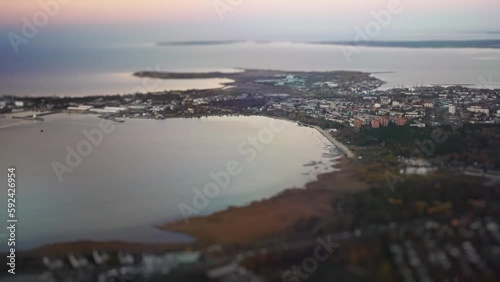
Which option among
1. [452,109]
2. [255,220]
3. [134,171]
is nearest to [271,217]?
[255,220]

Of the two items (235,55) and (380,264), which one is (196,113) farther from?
(380,264)

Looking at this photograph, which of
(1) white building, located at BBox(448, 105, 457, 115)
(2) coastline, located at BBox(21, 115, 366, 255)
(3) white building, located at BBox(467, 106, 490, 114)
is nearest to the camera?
(2) coastline, located at BBox(21, 115, 366, 255)

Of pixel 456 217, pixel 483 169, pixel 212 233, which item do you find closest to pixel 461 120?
pixel 483 169

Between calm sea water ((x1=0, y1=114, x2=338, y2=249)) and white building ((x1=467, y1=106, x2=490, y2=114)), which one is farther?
white building ((x1=467, y1=106, x2=490, y2=114))

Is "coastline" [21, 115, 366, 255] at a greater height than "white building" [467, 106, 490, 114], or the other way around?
"white building" [467, 106, 490, 114]

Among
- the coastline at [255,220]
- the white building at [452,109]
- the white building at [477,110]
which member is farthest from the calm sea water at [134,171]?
the white building at [477,110]

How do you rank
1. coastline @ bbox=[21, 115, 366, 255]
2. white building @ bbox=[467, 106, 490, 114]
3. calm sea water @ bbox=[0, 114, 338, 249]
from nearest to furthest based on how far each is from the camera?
1. coastline @ bbox=[21, 115, 366, 255]
2. calm sea water @ bbox=[0, 114, 338, 249]
3. white building @ bbox=[467, 106, 490, 114]

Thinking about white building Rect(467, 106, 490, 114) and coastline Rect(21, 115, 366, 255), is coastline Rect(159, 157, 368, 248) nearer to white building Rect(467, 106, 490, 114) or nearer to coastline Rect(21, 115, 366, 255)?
coastline Rect(21, 115, 366, 255)

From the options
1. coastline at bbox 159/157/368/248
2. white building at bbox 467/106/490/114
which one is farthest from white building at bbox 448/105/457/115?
coastline at bbox 159/157/368/248

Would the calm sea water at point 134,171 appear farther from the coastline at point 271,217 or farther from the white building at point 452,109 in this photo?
the white building at point 452,109

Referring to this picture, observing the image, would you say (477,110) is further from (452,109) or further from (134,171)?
(134,171)
